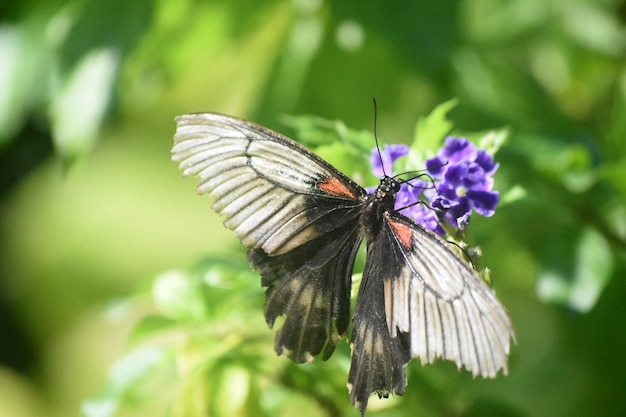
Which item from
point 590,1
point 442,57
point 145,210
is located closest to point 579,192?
point 442,57

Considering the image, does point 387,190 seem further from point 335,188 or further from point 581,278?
point 581,278


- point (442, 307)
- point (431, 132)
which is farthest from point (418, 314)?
point (431, 132)

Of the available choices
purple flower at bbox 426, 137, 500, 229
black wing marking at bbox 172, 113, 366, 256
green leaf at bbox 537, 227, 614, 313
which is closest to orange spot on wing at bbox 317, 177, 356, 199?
black wing marking at bbox 172, 113, 366, 256

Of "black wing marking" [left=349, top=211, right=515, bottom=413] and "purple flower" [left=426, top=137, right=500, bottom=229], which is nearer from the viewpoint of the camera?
"black wing marking" [left=349, top=211, right=515, bottom=413]

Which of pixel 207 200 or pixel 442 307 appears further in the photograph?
pixel 207 200

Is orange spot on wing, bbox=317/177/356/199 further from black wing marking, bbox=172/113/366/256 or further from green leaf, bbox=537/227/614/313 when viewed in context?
green leaf, bbox=537/227/614/313

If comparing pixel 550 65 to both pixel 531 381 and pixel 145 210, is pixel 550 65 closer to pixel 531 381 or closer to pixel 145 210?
pixel 531 381
